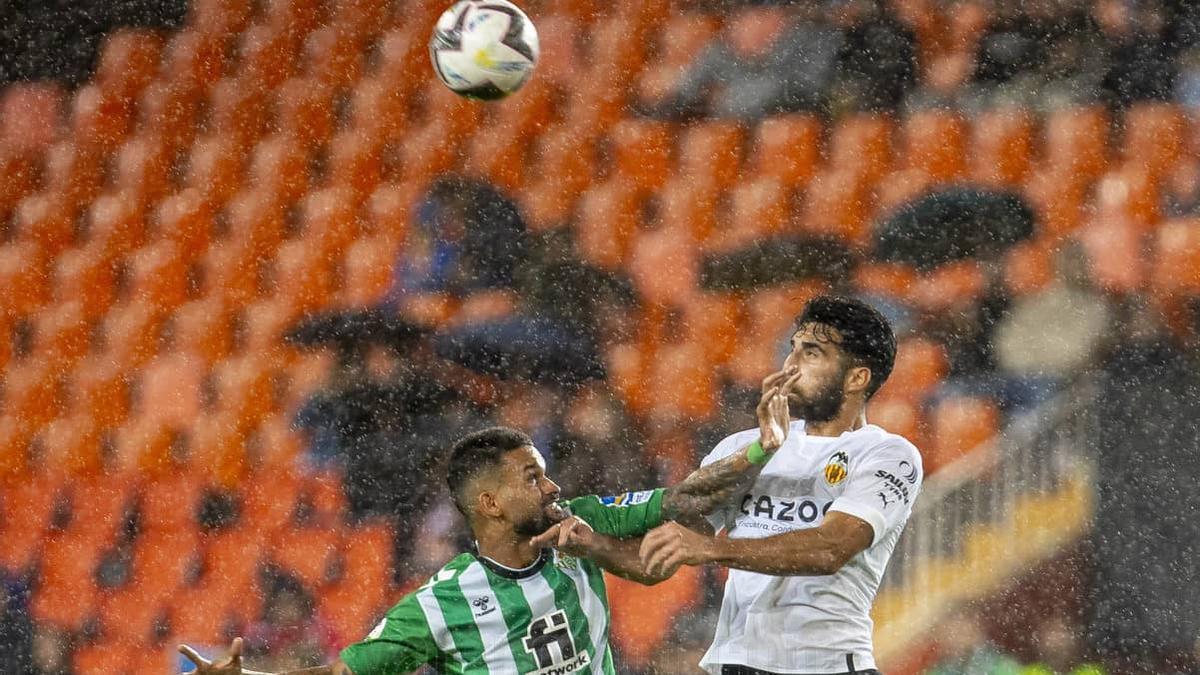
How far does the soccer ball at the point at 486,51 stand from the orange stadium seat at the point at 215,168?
7.00ft

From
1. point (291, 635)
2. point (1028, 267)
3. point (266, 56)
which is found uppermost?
point (266, 56)

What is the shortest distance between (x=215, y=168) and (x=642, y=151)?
1.78 m

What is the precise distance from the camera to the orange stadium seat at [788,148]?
5285mm

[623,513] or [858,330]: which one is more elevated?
[858,330]

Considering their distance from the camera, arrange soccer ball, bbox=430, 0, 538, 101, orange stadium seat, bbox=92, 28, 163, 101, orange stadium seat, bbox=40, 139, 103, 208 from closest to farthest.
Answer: soccer ball, bbox=430, 0, 538, 101 < orange stadium seat, bbox=40, 139, 103, 208 < orange stadium seat, bbox=92, 28, 163, 101

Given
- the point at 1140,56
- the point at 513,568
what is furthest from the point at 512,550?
the point at 1140,56

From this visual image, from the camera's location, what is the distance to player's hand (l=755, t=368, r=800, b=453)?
242cm

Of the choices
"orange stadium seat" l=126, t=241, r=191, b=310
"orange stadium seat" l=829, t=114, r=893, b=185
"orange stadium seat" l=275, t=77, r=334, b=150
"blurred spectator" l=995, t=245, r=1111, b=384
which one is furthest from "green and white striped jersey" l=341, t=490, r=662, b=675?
"orange stadium seat" l=275, t=77, r=334, b=150

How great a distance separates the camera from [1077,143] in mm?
5004

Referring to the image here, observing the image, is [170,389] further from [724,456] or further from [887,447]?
[887,447]

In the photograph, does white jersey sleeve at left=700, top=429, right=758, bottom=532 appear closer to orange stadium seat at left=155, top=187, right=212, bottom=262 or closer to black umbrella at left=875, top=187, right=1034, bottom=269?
black umbrella at left=875, top=187, right=1034, bottom=269

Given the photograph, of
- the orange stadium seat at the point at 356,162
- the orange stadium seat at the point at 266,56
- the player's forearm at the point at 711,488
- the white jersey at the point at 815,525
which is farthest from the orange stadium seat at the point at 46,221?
the white jersey at the point at 815,525

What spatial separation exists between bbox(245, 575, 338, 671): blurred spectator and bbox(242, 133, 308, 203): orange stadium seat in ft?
5.53

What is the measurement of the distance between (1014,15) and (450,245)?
7.40ft
